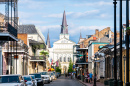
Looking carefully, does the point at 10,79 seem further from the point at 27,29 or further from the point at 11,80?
the point at 27,29

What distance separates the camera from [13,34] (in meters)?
25.6

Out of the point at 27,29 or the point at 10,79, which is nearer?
the point at 10,79

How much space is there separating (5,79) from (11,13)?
5.55m

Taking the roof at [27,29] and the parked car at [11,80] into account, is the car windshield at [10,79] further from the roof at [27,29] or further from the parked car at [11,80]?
the roof at [27,29]

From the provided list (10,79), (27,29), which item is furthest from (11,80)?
(27,29)

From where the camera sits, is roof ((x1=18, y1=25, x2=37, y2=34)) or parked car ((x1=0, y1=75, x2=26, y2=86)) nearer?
parked car ((x1=0, y1=75, x2=26, y2=86))

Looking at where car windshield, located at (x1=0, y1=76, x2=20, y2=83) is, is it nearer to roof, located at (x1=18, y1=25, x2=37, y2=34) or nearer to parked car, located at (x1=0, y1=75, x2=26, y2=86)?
parked car, located at (x1=0, y1=75, x2=26, y2=86)

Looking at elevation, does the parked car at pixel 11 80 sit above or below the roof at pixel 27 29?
below

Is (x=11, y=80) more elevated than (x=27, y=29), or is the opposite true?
(x=27, y=29)

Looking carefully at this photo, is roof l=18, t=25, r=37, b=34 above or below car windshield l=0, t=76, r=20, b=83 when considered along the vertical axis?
above

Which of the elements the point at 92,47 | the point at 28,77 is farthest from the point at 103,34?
the point at 28,77

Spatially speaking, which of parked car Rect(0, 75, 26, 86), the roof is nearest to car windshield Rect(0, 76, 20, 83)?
parked car Rect(0, 75, 26, 86)

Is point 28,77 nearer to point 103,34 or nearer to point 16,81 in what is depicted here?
point 16,81

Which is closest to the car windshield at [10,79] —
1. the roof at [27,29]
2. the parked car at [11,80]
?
the parked car at [11,80]
